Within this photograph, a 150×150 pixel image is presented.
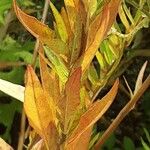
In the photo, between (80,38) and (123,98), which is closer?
(80,38)

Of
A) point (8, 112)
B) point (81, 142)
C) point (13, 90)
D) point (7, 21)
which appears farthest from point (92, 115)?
point (8, 112)

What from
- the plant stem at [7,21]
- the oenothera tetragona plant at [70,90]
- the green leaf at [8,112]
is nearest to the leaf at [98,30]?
the oenothera tetragona plant at [70,90]

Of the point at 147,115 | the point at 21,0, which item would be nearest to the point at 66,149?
the point at 21,0

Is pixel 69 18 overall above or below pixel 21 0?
above

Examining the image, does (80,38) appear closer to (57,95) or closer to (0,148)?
(57,95)

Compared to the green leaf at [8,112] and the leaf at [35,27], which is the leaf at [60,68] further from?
the green leaf at [8,112]

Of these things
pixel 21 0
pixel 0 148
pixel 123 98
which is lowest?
pixel 123 98
